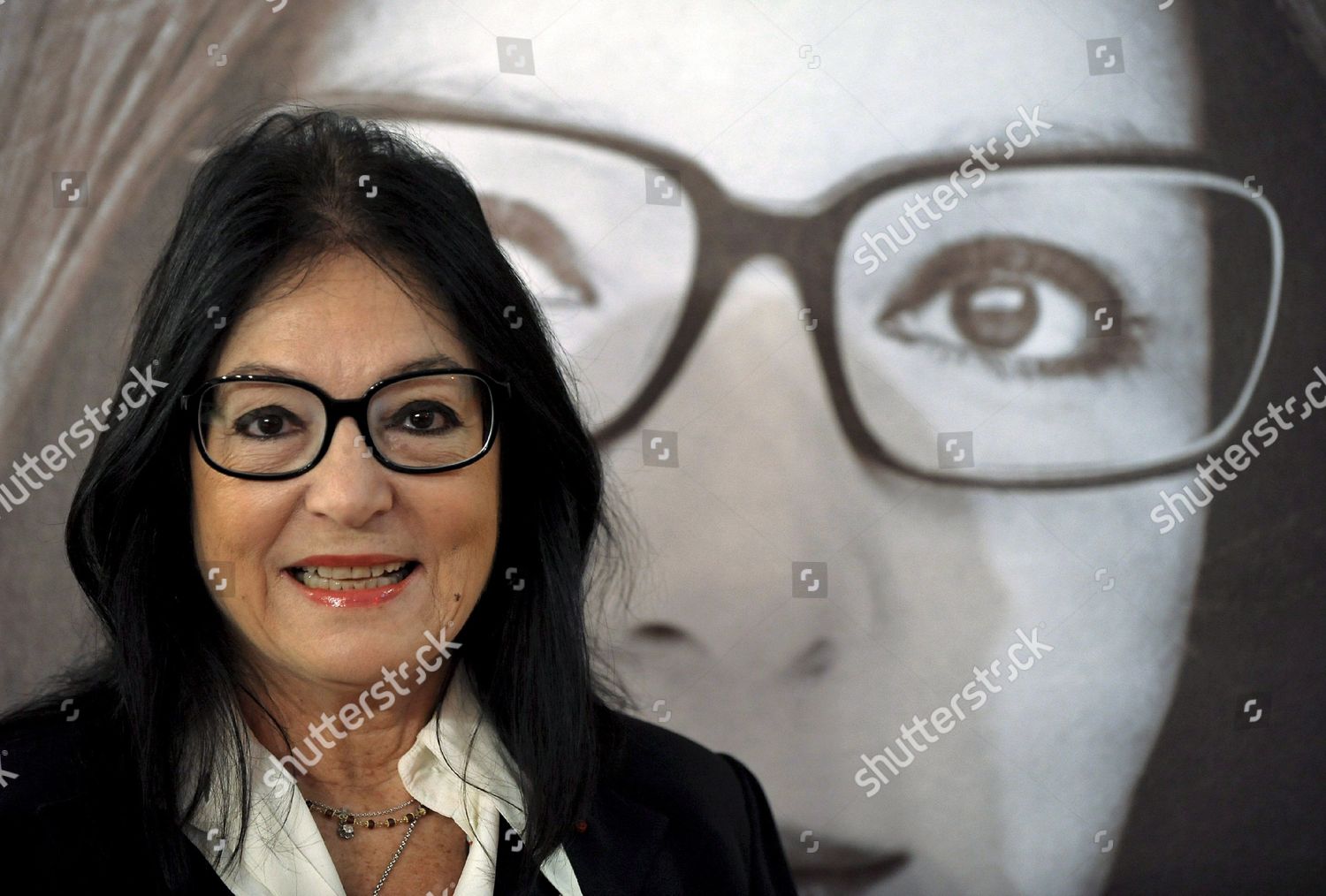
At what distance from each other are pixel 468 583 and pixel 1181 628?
1.21m

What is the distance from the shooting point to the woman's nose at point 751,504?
1550mm

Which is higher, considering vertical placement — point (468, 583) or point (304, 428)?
point (304, 428)

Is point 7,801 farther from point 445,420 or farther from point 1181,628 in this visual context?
point 1181,628

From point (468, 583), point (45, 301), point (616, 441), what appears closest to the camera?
point (468, 583)

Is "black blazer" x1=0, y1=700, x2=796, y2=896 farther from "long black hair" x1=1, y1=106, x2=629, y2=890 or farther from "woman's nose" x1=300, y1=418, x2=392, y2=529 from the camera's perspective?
"woman's nose" x1=300, y1=418, x2=392, y2=529

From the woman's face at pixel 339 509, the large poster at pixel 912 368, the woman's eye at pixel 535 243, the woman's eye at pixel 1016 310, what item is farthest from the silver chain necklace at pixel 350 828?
the woman's eye at pixel 1016 310

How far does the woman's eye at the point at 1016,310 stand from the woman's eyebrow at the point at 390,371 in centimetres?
89

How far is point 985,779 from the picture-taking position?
1.61 meters

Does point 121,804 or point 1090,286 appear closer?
point 121,804

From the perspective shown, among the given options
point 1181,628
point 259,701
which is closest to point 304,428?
point 259,701

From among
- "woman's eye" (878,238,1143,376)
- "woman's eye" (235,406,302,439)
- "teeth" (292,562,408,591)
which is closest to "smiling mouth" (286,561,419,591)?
"teeth" (292,562,408,591)

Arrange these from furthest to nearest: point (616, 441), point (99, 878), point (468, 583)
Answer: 1. point (616, 441)
2. point (468, 583)
3. point (99, 878)

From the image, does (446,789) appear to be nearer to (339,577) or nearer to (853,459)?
(339,577)

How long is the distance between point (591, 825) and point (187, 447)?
17.6 inches
